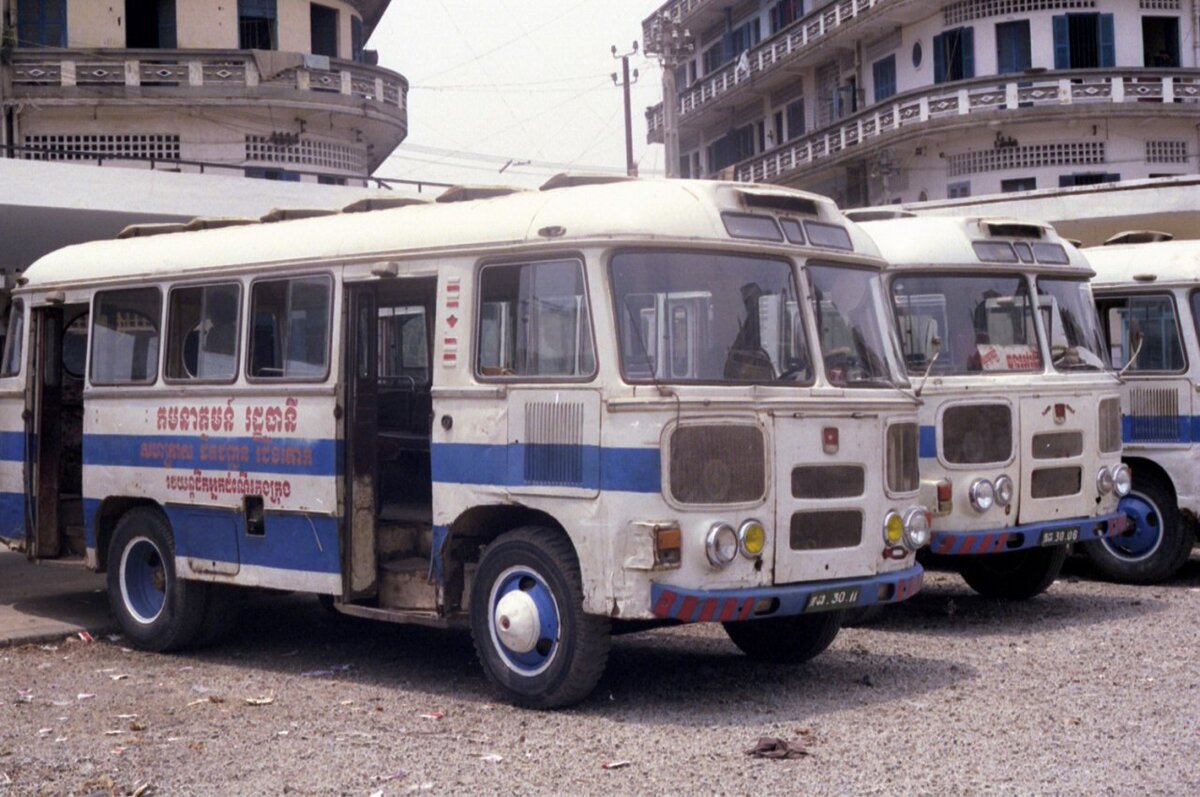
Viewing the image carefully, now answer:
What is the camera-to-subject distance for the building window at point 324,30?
33.2 meters

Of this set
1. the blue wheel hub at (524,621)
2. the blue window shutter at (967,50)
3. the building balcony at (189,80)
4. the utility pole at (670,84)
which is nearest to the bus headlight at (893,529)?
the blue wheel hub at (524,621)

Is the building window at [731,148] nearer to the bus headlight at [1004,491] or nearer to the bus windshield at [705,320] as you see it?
the bus headlight at [1004,491]

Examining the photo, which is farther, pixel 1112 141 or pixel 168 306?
pixel 1112 141

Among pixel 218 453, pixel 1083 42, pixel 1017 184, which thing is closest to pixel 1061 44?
pixel 1083 42

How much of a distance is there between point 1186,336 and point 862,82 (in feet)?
89.8

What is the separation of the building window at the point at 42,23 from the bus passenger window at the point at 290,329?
75.4 ft

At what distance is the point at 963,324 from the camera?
36.2 feet

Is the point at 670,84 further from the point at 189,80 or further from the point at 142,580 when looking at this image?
the point at 142,580

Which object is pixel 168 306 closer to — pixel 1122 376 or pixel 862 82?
pixel 1122 376

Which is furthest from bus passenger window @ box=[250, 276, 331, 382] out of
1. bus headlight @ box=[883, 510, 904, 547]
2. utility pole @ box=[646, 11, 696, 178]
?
utility pole @ box=[646, 11, 696, 178]

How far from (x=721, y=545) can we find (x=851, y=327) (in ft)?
5.51

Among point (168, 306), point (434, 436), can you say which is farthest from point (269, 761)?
point (168, 306)

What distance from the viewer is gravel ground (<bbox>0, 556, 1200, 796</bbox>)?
6691 mm

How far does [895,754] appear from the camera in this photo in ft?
23.0
